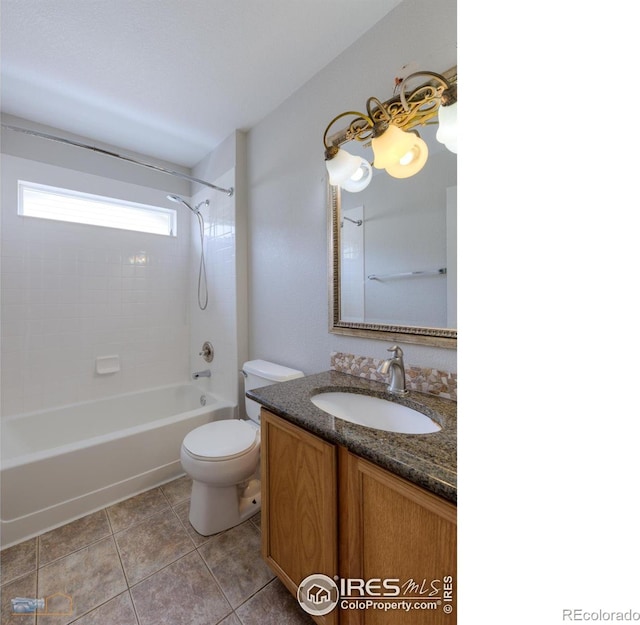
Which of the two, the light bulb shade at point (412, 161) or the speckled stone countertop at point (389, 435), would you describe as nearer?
the speckled stone countertop at point (389, 435)

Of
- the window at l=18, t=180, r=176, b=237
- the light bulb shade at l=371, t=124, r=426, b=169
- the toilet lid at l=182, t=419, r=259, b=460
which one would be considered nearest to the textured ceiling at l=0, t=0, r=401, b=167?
the window at l=18, t=180, r=176, b=237

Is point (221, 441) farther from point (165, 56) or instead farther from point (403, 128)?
point (165, 56)

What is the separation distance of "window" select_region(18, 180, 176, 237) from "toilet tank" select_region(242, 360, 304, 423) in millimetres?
1745

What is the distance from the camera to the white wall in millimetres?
1222

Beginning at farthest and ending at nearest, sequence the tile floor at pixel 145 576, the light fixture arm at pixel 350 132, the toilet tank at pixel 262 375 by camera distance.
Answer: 1. the toilet tank at pixel 262 375
2. the light fixture arm at pixel 350 132
3. the tile floor at pixel 145 576

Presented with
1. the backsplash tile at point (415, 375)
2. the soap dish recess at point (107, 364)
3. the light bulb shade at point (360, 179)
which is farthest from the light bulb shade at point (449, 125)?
the soap dish recess at point (107, 364)

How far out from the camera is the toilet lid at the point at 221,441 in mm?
1481

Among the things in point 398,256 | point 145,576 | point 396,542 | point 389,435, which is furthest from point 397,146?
point 145,576

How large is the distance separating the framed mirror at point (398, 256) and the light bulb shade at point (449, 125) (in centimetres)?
6

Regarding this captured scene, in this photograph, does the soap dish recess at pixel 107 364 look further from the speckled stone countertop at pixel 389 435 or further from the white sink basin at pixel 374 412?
the white sink basin at pixel 374 412
